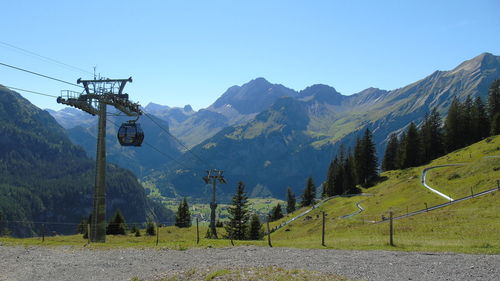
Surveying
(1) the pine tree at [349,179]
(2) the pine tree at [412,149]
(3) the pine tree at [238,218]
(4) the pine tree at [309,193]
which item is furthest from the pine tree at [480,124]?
(3) the pine tree at [238,218]

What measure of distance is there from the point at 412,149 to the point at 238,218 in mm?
65107

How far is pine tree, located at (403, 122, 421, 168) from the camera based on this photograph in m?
123

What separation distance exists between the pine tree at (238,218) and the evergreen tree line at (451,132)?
60.2m

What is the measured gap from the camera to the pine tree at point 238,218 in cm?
8156

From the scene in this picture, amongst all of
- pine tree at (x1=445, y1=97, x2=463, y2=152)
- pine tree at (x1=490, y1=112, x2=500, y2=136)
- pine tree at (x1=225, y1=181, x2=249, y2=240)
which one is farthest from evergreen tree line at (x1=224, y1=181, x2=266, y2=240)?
pine tree at (x1=490, y1=112, x2=500, y2=136)

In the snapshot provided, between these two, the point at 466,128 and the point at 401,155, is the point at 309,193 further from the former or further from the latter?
the point at 466,128

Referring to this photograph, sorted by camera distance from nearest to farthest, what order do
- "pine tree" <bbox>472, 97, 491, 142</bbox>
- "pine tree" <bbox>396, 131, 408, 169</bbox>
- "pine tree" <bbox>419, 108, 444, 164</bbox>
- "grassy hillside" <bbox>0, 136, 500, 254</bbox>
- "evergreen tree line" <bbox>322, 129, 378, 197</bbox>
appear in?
1. "grassy hillside" <bbox>0, 136, 500, 254</bbox>
2. "pine tree" <bbox>472, 97, 491, 142</bbox>
3. "evergreen tree line" <bbox>322, 129, 378, 197</bbox>
4. "pine tree" <bbox>419, 108, 444, 164</bbox>
5. "pine tree" <bbox>396, 131, 408, 169</bbox>

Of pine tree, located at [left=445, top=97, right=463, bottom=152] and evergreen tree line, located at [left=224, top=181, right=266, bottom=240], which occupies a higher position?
pine tree, located at [left=445, top=97, right=463, bottom=152]

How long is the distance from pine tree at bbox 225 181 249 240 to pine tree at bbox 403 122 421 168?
192 feet

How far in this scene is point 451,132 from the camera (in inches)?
4818

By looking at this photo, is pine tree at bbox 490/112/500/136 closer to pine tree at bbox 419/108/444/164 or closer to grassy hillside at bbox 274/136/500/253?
grassy hillside at bbox 274/136/500/253

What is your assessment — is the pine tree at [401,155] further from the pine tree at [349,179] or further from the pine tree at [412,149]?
the pine tree at [349,179]

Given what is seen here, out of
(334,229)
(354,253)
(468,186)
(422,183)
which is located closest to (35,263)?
(354,253)

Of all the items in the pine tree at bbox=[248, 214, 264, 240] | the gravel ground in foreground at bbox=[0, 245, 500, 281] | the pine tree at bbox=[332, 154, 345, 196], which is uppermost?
the pine tree at bbox=[332, 154, 345, 196]
